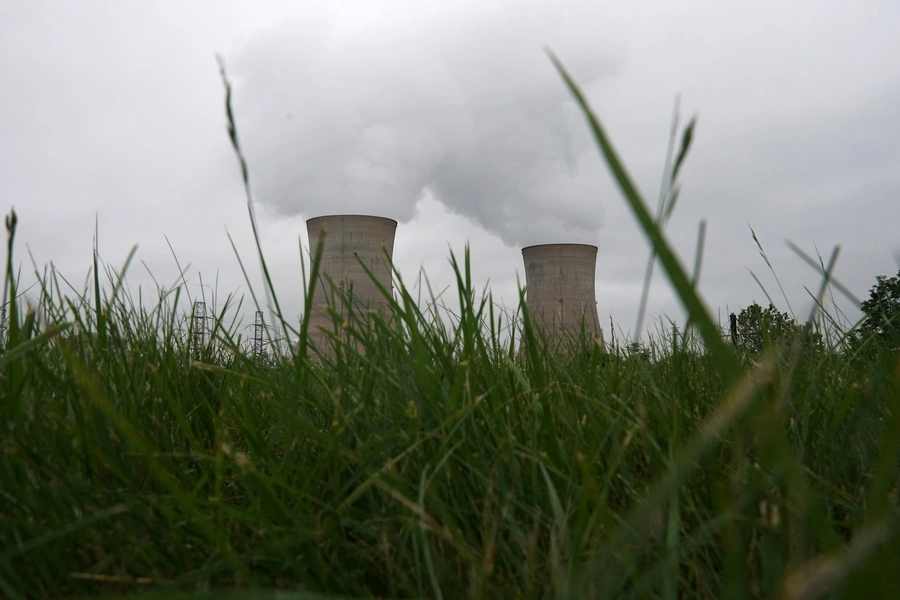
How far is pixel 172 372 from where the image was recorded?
4.12 feet

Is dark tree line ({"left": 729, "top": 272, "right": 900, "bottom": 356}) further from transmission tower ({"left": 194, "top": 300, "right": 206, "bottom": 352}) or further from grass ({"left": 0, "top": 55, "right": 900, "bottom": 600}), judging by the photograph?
transmission tower ({"left": 194, "top": 300, "right": 206, "bottom": 352})

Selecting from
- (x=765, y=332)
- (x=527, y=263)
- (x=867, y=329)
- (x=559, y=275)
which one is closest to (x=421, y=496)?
(x=765, y=332)

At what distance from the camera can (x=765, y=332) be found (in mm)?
1649

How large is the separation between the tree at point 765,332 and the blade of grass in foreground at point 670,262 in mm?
1288

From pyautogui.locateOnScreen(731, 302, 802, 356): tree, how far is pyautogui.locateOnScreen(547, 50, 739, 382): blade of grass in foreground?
1288mm

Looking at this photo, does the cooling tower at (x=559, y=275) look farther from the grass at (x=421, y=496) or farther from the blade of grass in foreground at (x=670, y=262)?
the blade of grass in foreground at (x=670, y=262)

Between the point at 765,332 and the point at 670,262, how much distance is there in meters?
1.47

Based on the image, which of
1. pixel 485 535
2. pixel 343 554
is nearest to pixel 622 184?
pixel 485 535

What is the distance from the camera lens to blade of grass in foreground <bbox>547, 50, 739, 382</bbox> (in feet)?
1.04

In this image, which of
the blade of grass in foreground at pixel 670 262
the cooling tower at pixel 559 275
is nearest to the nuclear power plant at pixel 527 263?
the cooling tower at pixel 559 275

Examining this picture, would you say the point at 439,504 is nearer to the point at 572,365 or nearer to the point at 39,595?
the point at 39,595

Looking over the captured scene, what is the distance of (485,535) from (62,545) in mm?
424

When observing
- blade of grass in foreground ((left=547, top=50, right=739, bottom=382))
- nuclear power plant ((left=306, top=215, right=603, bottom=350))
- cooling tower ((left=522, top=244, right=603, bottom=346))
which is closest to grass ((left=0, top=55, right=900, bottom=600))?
blade of grass in foreground ((left=547, top=50, right=739, bottom=382))

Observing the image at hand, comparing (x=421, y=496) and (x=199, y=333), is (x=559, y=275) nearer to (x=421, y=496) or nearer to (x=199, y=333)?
(x=199, y=333)
